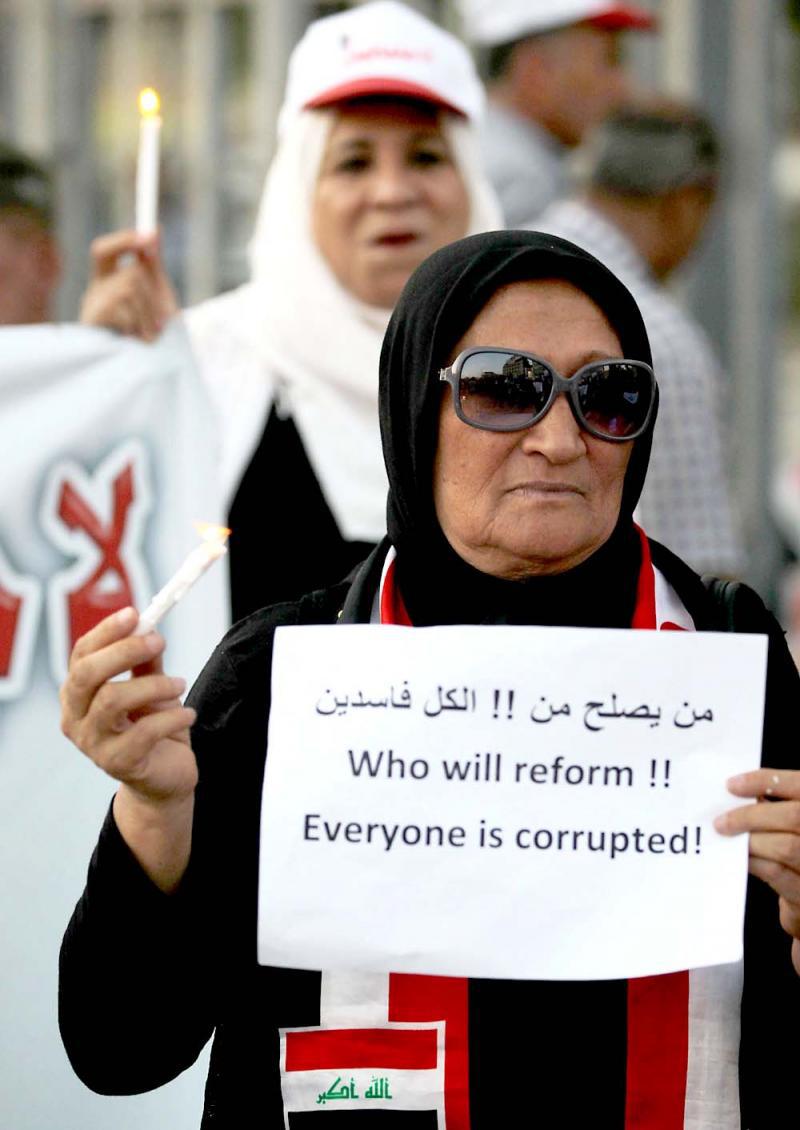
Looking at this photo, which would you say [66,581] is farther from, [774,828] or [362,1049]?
[774,828]

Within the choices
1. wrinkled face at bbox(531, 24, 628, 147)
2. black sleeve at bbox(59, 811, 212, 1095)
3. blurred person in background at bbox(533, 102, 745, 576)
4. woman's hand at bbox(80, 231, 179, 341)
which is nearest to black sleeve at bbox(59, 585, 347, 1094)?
black sleeve at bbox(59, 811, 212, 1095)

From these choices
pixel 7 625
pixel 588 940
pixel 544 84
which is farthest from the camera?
pixel 544 84

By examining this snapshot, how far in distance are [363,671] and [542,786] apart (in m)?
0.20

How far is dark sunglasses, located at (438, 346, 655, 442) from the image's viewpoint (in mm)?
1870

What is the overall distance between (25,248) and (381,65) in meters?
0.97

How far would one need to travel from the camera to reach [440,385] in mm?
1953

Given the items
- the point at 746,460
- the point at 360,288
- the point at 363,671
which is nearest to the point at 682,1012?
the point at 363,671

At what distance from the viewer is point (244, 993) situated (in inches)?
77.4

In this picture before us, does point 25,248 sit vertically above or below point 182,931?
above

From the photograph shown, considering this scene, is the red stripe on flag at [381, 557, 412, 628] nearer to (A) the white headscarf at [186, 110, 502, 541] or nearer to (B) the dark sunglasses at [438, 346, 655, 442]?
(B) the dark sunglasses at [438, 346, 655, 442]

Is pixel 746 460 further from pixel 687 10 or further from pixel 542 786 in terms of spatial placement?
pixel 542 786

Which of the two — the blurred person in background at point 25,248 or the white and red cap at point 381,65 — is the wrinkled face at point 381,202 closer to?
the white and red cap at point 381,65

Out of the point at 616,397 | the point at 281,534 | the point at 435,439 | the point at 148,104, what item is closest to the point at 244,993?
the point at 435,439

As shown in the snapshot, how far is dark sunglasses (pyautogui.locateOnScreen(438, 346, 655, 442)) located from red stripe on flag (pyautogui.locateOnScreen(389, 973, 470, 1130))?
55cm
